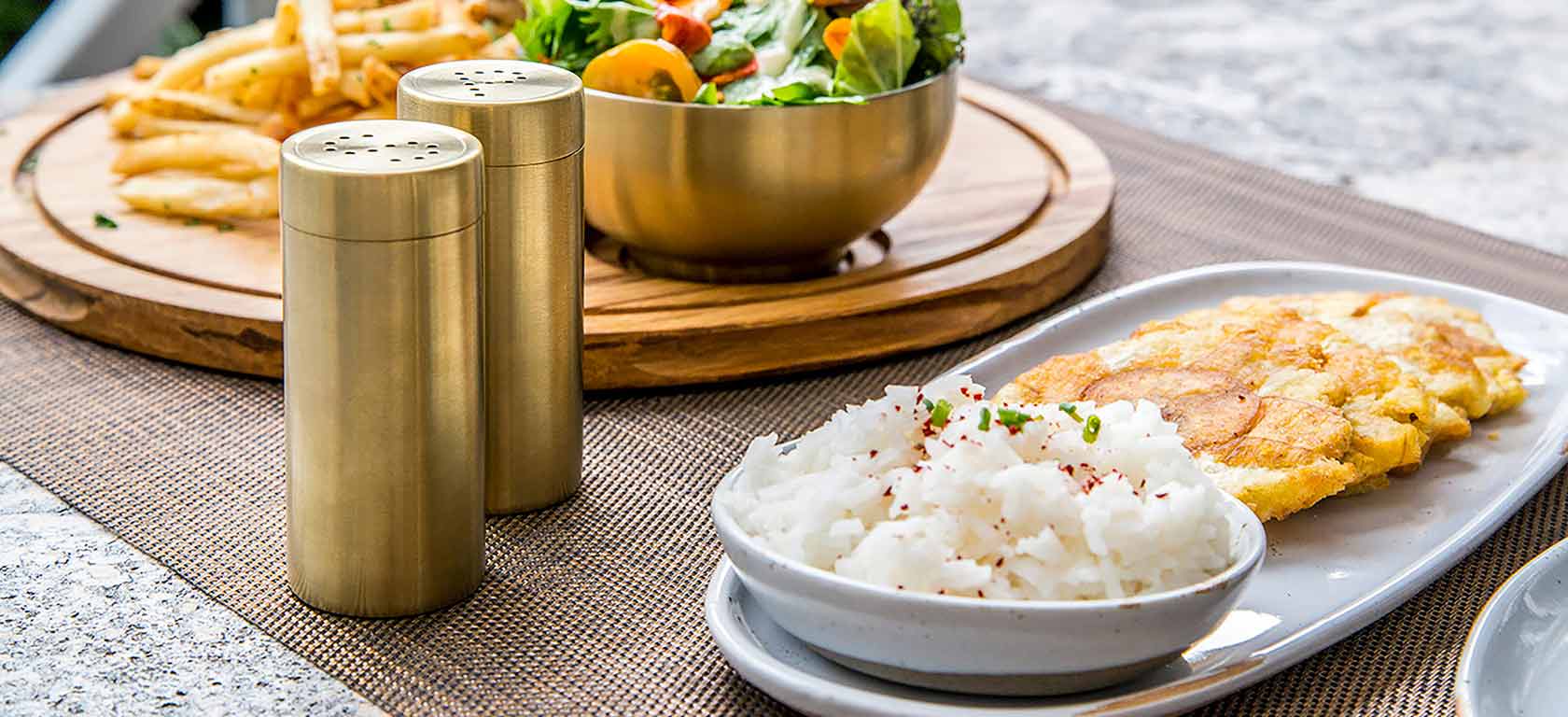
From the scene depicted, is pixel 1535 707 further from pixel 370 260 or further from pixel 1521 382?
pixel 370 260

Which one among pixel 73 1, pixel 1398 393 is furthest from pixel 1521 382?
pixel 73 1

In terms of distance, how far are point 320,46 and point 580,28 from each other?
0.50 meters

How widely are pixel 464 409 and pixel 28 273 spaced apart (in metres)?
1.08

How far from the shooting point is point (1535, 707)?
1376 millimetres

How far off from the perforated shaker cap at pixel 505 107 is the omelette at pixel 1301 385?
0.60 metres

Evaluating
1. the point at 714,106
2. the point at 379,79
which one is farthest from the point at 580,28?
the point at 379,79

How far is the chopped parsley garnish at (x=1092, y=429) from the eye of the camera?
4.68ft

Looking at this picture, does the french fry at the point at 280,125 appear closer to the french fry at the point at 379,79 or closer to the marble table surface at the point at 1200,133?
the french fry at the point at 379,79

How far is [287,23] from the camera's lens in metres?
2.57

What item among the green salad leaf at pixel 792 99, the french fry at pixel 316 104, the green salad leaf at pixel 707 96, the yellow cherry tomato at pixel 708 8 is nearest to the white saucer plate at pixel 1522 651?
the green salad leaf at pixel 792 99

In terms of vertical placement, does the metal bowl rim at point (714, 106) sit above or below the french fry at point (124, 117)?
above

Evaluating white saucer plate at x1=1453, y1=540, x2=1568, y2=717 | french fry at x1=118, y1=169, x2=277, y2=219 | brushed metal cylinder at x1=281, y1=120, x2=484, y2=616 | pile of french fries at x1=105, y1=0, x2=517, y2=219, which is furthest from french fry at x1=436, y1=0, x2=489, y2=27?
white saucer plate at x1=1453, y1=540, x2=1568, y2=717

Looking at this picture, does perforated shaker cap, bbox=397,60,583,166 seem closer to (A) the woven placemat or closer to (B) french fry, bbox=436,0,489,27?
(A) the woven placemat

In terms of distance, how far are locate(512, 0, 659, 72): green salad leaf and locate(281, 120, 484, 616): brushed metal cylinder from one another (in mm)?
748
